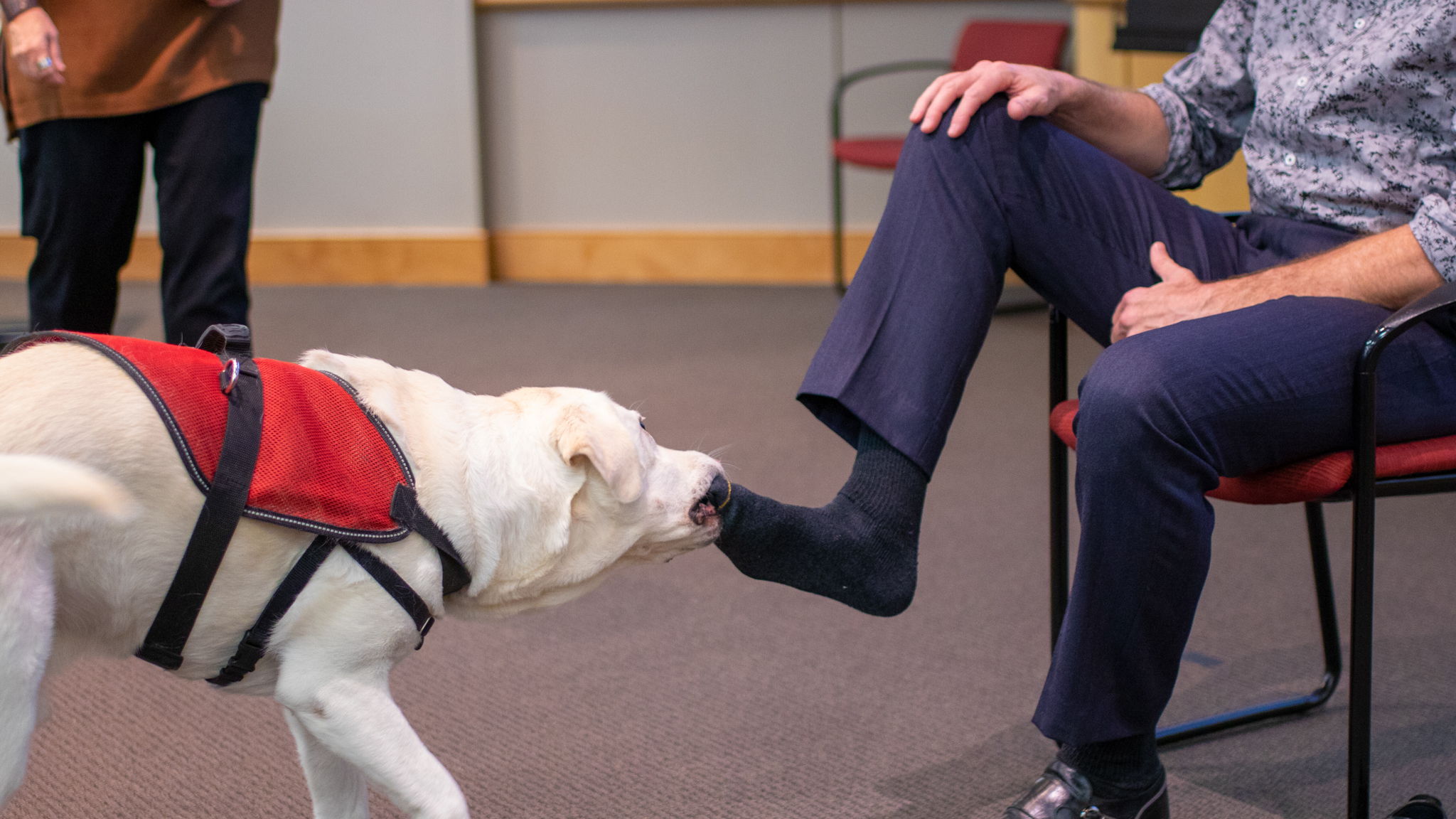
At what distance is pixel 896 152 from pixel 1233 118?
224 cm

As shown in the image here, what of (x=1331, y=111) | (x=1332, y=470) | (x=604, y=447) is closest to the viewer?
(x=604, y=447)

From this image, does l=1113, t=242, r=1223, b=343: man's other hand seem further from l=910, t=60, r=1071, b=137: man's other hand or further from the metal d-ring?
the metal d-ring

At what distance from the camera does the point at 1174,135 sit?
1.54 metres

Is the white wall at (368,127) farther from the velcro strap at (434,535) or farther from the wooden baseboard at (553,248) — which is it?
the velcro strap at (434,535)

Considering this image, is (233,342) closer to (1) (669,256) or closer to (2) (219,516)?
(2) (219,516)

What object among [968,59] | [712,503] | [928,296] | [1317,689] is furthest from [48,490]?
[968,59]

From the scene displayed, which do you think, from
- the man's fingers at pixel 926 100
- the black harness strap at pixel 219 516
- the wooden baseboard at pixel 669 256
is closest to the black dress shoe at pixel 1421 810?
the man's fingers at pixel 926 100

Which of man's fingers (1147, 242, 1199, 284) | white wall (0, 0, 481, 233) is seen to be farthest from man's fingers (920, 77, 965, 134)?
white wall (0, 0, 481, 233)

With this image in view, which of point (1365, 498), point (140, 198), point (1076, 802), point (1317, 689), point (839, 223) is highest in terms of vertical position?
point (140, 198)

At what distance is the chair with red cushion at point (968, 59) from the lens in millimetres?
3959

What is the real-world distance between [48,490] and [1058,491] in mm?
1083

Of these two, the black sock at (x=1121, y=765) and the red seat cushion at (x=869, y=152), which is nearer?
the black sock at (x=1121, y=765)

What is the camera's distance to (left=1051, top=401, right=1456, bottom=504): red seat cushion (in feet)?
3.63

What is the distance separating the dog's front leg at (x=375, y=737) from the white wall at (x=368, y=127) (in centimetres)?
396
